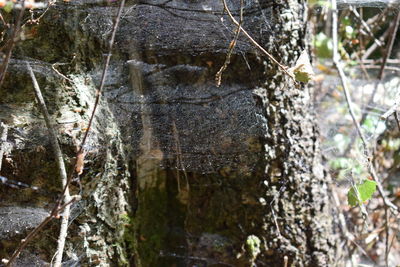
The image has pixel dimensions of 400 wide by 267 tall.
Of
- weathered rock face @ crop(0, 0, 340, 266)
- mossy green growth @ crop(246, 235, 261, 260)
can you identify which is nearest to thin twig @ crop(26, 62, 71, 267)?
weathered rock face @ crop(0, 0, 340, 266)

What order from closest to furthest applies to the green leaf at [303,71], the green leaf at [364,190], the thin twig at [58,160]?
the thin twig at [58,160], the green leaf at [303,71], the green leaf at [364,190]

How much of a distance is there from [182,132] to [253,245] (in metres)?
0.45

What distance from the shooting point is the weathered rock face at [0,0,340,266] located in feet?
3.93

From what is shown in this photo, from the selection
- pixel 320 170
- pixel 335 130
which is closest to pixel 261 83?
pixel 320 170

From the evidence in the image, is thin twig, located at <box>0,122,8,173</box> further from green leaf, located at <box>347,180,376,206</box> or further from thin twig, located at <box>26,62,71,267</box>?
green leaf, located at <box>347,180,376,206</box>

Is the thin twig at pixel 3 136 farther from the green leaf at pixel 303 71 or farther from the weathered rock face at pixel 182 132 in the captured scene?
the green leaf at pixel 303 71

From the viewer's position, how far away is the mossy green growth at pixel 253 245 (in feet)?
4.65

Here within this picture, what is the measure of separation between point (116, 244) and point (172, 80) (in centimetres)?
53

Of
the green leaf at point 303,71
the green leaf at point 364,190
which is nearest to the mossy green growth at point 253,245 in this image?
the green leaf at point 364,190

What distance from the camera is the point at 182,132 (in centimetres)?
129

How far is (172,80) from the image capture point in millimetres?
1327

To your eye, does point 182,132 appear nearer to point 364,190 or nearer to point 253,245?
point 253,245

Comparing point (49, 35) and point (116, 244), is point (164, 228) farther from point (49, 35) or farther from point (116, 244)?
point (49, 35)

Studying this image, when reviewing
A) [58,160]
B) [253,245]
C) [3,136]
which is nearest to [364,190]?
[253,245]
